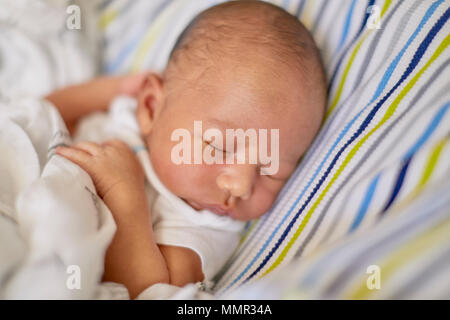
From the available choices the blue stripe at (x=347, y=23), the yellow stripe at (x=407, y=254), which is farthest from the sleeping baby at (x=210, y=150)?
the yellow stripe at (x=407, y=254)

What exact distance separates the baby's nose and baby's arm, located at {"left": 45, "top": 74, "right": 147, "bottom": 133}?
0.47m

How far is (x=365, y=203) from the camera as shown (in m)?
0.81

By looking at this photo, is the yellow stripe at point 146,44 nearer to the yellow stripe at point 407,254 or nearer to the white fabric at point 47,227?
the white fabric at point 47,227

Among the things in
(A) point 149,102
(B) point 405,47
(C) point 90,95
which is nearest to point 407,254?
(B) point 405,47

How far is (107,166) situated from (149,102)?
26 cm

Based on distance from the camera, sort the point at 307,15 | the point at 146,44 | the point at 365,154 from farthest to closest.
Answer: the point at 146,44 → the point at 307,15 → the point at 365,154

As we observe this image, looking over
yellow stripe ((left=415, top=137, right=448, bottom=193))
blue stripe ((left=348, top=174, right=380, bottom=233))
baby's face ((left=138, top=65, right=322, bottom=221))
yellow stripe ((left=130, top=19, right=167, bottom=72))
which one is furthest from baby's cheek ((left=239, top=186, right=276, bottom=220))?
yellow stripe ((left=130, top=19, right=167, bottom=72))

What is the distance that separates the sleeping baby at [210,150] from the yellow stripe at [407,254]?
34 cm

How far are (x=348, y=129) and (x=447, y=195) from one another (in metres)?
0.29

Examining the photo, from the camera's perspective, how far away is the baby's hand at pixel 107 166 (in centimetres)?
93

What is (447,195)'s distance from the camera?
27.2 inches

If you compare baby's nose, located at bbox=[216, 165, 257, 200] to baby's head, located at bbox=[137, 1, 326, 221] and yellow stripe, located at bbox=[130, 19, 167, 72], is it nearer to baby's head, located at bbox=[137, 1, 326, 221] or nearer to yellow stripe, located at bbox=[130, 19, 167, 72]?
baby's head, located at bbox=[137, 1, 326, 221]

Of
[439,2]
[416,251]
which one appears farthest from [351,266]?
[439,2]

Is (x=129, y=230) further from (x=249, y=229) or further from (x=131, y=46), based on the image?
(x=131, y=46)
